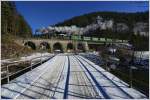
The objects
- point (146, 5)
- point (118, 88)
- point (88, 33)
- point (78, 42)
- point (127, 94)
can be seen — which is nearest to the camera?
point (146, 5)

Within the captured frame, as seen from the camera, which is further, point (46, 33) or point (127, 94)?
point (46, 33)

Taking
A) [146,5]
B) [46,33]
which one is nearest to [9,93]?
[146,5]

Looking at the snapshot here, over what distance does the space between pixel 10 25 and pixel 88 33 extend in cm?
9889

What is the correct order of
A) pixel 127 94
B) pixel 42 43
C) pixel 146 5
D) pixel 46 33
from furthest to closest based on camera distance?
pixel 46 33
pixel 42 43
pixel 127 94
pixel 146 5

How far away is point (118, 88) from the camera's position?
516 inches

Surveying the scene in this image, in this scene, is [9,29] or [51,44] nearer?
[9,29]

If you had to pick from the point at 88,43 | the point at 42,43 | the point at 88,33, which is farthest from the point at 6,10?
the point at 88,33

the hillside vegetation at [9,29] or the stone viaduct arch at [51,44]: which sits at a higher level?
the hillside vegetation at [9,29]

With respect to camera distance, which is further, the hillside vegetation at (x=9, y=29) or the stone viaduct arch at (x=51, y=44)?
the stone viaduct arch at (x=51, y=44)

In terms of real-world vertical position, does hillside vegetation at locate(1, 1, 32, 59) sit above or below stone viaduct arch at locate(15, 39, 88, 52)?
above

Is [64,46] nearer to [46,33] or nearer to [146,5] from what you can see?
[46,33]

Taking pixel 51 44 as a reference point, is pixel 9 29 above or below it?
above

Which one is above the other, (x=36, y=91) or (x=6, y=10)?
(x=6, y=10)

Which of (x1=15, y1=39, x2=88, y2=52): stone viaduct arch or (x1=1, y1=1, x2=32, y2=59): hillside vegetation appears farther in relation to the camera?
(x1=15, y1=39, x2=88, y2=52): stone viaduct arch
